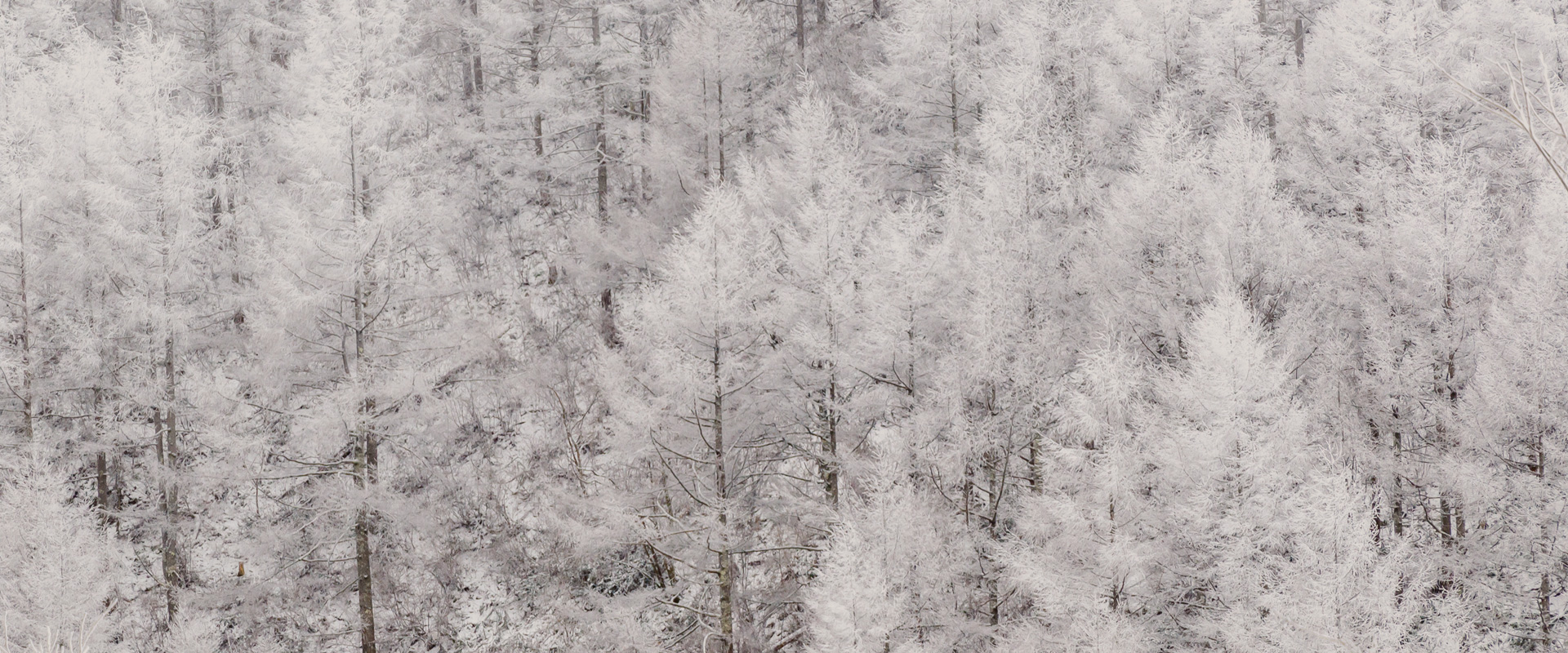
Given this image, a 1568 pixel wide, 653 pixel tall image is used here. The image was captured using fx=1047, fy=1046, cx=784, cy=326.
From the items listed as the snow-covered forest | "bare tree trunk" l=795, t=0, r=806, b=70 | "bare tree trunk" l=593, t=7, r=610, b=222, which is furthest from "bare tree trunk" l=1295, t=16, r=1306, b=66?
"bare tree trunk" l=593, t=7, r=610, b=222

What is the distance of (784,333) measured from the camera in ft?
51.7

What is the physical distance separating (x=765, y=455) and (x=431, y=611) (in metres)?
6.47

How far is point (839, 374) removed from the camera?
1570cm

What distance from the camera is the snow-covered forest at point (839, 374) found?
1387 centimetres

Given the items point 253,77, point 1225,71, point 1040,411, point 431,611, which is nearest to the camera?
point 1040,411

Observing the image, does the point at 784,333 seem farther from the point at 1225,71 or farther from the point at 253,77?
the point at 253,77

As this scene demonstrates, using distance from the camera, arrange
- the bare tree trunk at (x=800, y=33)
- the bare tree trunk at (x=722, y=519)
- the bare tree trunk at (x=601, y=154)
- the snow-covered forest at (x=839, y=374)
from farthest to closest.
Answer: the bare tree trunk at (x=800, y=33), the bare tree trunk at (x=601, y=154), the bare tree trunk at (x=722, y=519), the snow-covered forest at (x=839, y=374)

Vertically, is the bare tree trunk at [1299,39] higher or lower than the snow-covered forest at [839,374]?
higher

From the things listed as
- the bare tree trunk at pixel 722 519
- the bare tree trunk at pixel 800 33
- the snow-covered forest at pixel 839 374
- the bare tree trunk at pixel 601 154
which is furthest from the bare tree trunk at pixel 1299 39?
the bare tree trunk at pixel 722 519

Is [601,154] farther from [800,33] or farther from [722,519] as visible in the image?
[722,519]

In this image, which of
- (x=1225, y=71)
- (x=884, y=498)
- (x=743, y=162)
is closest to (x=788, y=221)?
(x=743, y=162)

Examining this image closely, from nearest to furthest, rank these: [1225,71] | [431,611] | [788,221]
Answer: [788,221] < [431,611] < [1225,71]

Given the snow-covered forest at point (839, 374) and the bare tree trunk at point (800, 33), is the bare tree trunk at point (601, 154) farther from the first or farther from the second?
the bare tree trunk at point (800, 33)

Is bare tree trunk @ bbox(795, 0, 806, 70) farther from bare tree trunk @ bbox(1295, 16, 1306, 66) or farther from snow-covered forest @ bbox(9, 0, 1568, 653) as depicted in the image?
bare tree trunk @ bbox(1295, 16, 1306, 66)
